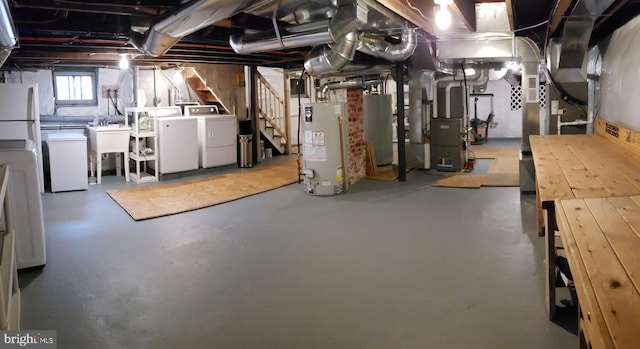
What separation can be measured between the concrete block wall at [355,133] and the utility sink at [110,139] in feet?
11.3

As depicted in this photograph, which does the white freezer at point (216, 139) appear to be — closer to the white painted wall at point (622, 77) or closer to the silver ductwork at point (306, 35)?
the silver ductwork at point (306, 35)

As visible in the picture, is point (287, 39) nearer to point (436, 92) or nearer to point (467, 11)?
point (467, 11)

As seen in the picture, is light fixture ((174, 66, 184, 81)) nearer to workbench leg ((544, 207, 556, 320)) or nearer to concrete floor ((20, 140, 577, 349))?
concrete floor ((20, 140, 577, 349))

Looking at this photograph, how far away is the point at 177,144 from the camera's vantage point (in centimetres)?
780

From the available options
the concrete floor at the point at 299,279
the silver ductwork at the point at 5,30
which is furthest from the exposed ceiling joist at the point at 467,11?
the silver ductwork at the point at 5,30

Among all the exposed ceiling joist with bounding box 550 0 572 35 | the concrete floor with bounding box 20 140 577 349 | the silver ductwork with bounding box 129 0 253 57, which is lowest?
the concrete floor with bounding box 20 140 577 349

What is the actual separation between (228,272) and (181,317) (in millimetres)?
767

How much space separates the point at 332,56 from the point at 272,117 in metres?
5.72

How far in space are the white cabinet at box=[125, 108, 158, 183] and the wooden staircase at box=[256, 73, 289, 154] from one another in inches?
107

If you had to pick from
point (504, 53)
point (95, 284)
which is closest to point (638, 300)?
point (95, 284)

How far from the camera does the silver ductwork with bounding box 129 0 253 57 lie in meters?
3.06

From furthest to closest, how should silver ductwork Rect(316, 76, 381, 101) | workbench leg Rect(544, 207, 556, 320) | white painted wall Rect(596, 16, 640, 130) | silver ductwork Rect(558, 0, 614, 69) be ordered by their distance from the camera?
→ silver ductwork Rect(316, 76, 381, 101) → white painted wall Rect(596, 16, 640, 130) → silver ductwork Rect(558, 0, 614, 69) → workbench leg Rect(544, 207, 556, 320)

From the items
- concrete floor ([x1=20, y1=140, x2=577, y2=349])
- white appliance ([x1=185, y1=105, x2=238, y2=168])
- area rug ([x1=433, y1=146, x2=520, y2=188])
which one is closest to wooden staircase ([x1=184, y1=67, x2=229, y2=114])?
white appliance ([x1=185, y1=105, x2=238, y2=168])

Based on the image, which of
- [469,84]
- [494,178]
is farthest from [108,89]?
[494,178]
